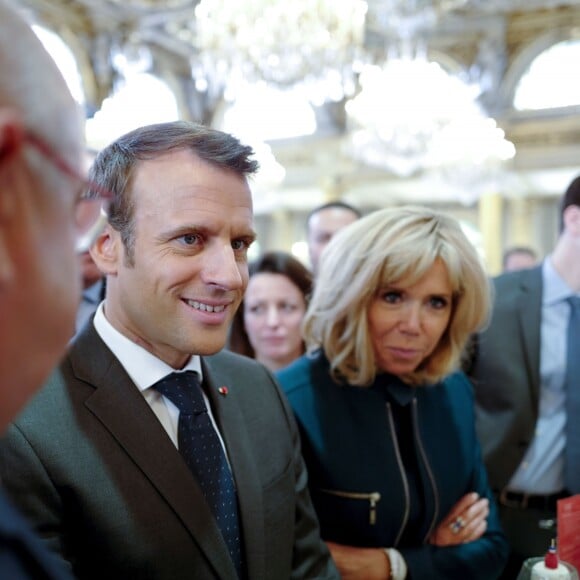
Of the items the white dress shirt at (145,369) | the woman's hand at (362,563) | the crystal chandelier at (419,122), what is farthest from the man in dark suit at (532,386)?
the crystal chandelier at (419,122)

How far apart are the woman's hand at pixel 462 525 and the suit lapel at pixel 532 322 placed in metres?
0.75

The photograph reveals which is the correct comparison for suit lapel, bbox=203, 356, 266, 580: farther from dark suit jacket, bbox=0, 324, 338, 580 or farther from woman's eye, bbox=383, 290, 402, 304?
woman's eye, bbox=383, 290, 402, 304

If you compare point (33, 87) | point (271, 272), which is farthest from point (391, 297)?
point (33, 87)

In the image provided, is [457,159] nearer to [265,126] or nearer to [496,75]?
[496,75]

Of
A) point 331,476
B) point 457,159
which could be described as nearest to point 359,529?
point 331,476

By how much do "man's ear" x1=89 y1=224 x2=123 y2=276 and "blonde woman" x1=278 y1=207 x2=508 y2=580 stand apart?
0.85 m

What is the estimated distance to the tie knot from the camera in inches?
54.1

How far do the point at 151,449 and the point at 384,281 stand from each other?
98 cm

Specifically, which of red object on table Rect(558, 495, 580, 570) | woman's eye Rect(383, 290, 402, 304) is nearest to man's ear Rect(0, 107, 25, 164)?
red object on table Rect(558, 495, 580, 570)

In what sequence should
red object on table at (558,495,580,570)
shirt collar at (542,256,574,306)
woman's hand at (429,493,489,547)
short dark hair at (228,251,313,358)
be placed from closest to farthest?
red object on table at (558,495,580,570), woman's hand at (429,493,489,547), shirt collar at (542,256,574,306), short dark hair at (228,251,313,358)

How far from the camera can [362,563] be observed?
5.83 feet

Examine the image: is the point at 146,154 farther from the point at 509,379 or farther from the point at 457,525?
the point at 509,379

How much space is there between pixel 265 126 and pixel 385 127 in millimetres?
7383

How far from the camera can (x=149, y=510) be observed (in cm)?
121
